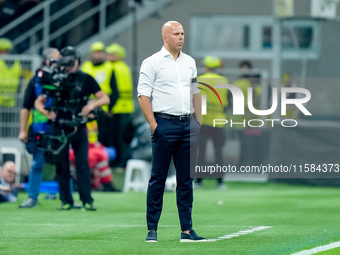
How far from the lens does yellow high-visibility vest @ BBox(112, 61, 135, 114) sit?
64.4 feet

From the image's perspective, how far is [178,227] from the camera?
11328 millimetres

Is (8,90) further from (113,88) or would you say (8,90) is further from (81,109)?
(81,109)

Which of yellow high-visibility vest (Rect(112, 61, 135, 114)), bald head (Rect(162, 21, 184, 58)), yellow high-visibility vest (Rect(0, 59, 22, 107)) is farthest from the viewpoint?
yellow high-visibility vest (Rect(112, 61, 135, 114))

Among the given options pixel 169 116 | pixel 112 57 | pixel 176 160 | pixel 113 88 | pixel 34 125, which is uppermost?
pixel 112 57

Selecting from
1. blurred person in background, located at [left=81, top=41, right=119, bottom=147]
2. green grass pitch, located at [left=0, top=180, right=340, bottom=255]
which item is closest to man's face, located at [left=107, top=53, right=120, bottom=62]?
blurred person in background, located at [left=81, top=41, right=119, bottom=147]

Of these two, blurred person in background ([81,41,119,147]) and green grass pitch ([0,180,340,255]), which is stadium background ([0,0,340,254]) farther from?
blurred person in background ([81,41,119,147])

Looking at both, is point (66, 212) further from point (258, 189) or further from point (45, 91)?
point (258, 189)

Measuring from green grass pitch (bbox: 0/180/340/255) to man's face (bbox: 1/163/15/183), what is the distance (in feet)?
1.18

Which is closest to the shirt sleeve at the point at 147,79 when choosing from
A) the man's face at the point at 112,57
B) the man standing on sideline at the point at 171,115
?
the man standing on sideline at the point at 171,115

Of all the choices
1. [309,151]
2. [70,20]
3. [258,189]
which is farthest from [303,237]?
[70,20]

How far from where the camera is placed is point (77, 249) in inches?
358

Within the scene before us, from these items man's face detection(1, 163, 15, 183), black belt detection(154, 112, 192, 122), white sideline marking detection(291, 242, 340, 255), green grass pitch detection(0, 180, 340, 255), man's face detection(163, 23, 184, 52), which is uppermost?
man's face detection(163, 23, 184, 52)

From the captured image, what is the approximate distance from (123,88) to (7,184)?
16.0ft

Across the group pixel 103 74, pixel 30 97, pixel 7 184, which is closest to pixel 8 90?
pixel 103 74
